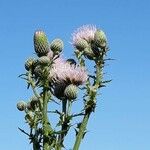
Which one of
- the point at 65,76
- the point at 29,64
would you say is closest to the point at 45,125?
the point at 65,76

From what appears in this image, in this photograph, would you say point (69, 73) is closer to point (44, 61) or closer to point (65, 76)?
point (65, 76)

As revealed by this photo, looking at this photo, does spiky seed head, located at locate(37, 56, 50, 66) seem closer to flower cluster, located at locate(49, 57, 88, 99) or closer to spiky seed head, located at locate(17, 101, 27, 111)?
flower cluster, located at locate(49, 57, 88, 99)

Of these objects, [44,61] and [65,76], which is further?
[65,76]

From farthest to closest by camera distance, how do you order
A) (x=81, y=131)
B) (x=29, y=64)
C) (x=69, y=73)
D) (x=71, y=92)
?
(x=29, y=64) → (x=69, y=73) → (x=71, y=92) → (x=81, y=131)

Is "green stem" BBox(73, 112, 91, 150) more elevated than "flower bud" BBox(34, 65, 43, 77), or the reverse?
"flower bud" BBox(34, 65, 43, 77)

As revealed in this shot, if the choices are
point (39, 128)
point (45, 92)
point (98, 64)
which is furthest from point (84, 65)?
point (39, 128)

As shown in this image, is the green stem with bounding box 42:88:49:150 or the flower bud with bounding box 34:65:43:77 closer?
the green stem with bounding box 42:88:49:150
